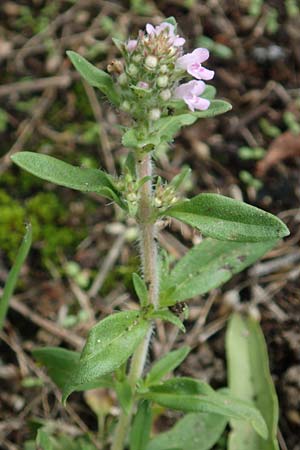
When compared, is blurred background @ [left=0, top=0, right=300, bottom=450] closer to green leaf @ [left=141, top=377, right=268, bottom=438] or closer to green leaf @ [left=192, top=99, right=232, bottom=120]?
green leaf @ [left=141, top=377, right=268, bottom=438]

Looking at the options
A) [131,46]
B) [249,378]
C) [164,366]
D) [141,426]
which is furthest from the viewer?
[249,378]

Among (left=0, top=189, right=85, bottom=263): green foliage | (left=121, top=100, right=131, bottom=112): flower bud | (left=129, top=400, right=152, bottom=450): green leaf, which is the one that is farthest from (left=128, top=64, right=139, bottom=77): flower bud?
(left=0, top=189, right=85, bottom=263): green foliage

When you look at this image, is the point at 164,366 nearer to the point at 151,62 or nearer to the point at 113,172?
the point at 151,62

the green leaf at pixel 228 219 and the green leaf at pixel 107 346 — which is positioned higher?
the green leaf at pixel 228 219

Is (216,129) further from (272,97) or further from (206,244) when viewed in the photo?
(206,244)

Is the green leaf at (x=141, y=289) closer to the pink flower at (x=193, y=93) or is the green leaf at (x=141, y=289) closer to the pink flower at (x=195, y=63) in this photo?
the pink flower at (x=193, y=93)

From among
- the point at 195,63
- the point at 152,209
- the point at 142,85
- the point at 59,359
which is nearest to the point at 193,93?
the point at 195,63

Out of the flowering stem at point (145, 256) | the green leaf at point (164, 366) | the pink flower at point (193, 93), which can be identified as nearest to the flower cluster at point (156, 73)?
the pink flower at point (193, 93)
